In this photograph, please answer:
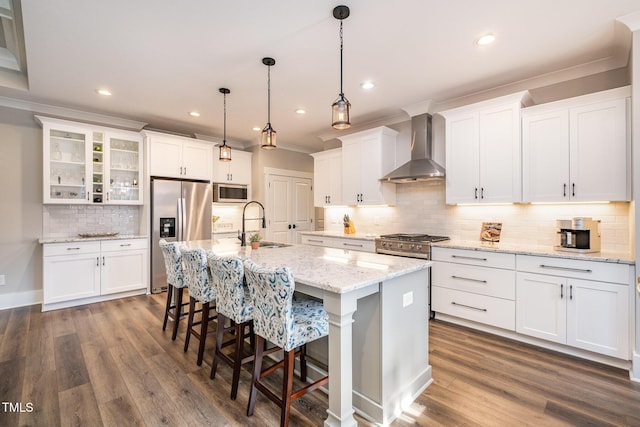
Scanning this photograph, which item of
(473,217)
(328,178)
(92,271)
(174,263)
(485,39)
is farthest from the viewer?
(328,178)

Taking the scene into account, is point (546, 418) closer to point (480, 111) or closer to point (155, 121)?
point (480, 111)

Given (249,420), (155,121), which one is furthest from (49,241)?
(249,420)

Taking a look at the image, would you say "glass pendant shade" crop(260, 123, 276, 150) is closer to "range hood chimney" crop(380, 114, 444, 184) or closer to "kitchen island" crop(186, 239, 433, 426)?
"kitchen island" crop(186, 239, 433, 426)

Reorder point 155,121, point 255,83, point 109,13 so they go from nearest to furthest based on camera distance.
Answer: point 109,13, point 255,83, point 155,121

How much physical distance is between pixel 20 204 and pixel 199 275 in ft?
11.2

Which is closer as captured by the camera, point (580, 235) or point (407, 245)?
point (580, 235)

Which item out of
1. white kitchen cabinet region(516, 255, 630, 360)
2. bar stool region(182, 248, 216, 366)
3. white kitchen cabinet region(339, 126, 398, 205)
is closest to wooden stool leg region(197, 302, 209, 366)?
bar stool region(182, 248, 216, 366)

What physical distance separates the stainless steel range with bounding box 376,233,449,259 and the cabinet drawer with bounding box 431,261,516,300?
21cm

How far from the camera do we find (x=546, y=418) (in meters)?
1.83

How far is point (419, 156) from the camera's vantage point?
401cm

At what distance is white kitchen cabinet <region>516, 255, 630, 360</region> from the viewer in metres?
2.37

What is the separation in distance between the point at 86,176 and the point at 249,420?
4175 mm

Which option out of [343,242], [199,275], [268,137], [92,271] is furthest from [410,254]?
[92,271]

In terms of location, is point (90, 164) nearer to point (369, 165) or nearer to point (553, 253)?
point (369, 165)
